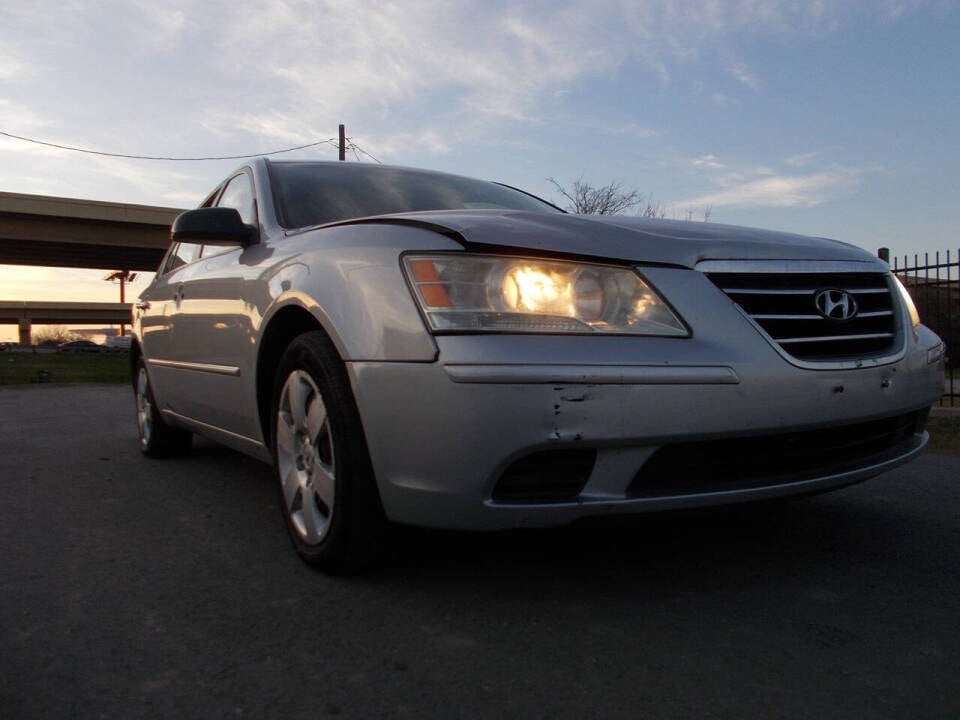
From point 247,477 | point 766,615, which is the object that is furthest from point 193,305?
point 766,615

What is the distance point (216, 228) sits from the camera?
3268 millimetres

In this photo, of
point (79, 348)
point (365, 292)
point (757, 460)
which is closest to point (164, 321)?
point (365, 292)

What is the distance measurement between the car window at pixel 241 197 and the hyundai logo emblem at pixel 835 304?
2.22 metres

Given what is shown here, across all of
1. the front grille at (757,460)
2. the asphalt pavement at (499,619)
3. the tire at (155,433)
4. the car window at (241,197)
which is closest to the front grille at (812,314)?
the front grille at (757,460)

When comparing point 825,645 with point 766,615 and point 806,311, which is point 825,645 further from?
point 806,311

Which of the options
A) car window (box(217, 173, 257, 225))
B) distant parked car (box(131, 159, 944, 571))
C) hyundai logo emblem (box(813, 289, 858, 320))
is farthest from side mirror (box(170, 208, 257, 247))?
hyundai logo emblem (box(813, 289, 858, 320))

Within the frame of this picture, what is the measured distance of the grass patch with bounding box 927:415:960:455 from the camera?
5246 mm

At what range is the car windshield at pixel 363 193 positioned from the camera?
3.37m

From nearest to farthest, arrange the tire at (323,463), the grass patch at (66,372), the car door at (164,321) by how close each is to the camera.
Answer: the tire at (323,463)
the car door at (164,321)
the grass patch at (66,372)

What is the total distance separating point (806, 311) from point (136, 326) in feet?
13.7

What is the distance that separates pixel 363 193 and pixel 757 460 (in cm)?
201

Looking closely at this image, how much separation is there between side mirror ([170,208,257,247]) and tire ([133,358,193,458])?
5.93ft

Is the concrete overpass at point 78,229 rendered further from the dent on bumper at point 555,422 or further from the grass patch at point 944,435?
the dent on bumper at point 555,422

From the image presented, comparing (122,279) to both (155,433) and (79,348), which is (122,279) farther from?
(155,433)
